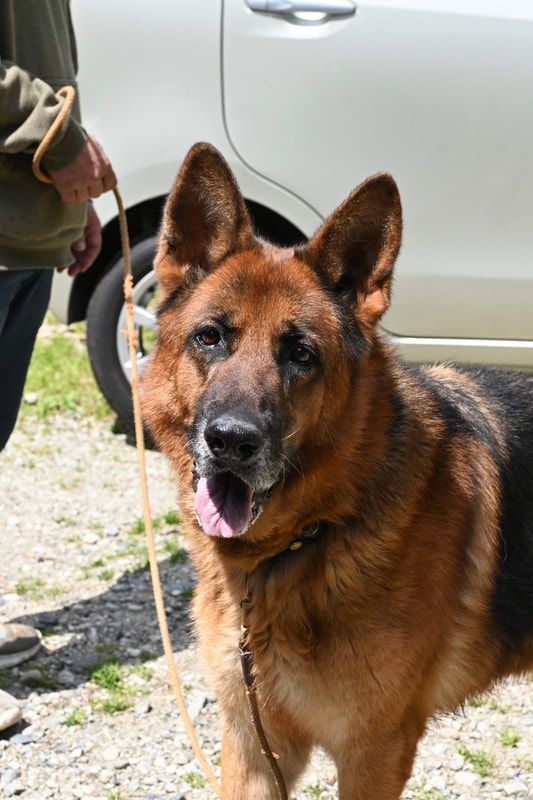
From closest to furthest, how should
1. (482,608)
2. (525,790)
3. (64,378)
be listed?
(482,608), (525,790), (64,378)

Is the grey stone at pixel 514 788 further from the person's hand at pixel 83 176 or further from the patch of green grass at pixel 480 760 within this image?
the person's hand at pixel 83 176

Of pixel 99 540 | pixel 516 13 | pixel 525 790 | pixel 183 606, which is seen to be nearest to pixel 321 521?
Result: pixel 525 790

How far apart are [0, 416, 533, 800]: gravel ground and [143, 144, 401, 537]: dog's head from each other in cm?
120

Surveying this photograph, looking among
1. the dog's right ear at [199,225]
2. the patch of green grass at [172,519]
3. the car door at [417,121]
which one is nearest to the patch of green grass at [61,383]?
the patch of green grass at [172,519]

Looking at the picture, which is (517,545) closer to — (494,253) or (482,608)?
(482,608)

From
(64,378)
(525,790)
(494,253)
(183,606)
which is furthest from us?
(64,378)

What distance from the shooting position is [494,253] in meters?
4.85

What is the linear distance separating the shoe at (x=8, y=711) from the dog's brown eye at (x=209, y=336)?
5.15ft

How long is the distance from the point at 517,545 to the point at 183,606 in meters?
1.82

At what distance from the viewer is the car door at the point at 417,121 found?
4.52 m

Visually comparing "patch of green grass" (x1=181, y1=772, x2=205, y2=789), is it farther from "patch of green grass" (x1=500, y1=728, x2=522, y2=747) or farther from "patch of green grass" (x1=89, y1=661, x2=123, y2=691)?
"patch of green grass" (x1=500, y1=728, x2=522, y2=747)

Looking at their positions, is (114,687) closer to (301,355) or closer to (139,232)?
(301,355)

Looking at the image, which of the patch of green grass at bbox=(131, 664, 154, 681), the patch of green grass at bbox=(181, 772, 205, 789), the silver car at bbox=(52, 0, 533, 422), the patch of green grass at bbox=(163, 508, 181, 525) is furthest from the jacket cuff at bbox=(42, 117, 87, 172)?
the patch of green grass at bbox=(163, 508, 181, 525)

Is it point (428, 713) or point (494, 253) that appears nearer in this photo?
point (428, 713)
